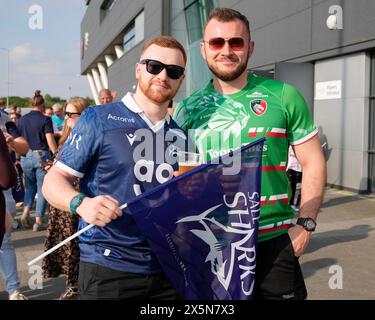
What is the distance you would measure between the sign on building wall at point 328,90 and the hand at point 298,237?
9600mm

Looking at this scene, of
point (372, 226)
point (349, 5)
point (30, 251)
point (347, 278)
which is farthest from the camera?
point (349, 5)

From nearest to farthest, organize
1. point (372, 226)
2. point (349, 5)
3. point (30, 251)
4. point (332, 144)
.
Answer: point (30, 251)
point (372, 226)
point (349, 5)
point (332, 144)

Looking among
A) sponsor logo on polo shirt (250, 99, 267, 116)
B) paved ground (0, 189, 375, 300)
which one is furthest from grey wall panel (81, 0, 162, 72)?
sponsor logo on polo shirt (250, 99, 267, 116)

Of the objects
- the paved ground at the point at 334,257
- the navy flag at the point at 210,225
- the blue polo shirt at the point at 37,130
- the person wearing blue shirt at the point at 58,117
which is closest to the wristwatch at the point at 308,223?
the navy flag at the point at 210,225

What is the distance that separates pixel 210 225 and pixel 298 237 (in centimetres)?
52

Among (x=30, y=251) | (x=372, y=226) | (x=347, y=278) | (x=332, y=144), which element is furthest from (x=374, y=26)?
(x=30, y=251)

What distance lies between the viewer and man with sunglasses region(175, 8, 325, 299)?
242cm

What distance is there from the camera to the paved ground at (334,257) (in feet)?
15.5

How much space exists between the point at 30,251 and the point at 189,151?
181 inches

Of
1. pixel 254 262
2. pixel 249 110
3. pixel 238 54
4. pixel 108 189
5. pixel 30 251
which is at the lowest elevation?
pixel 30 251

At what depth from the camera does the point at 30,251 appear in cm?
631

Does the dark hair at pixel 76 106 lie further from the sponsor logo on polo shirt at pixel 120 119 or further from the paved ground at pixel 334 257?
the sponsor logo on polo shirt at pixel 120 119

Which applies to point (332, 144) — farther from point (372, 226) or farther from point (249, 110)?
point (249, 110)

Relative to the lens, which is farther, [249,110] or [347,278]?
[347,278]
